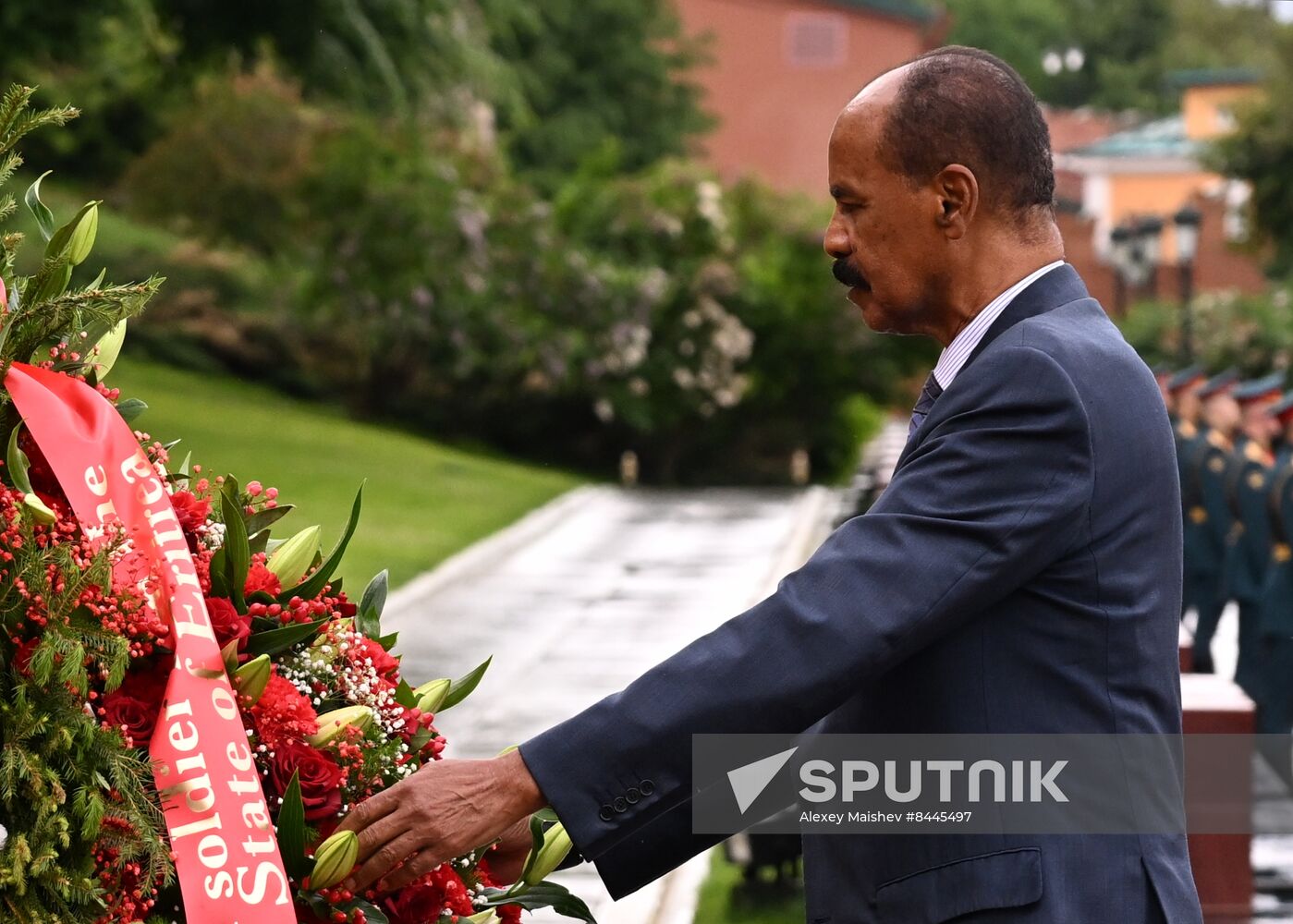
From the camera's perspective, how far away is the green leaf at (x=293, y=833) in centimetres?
214

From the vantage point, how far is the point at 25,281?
223 cm

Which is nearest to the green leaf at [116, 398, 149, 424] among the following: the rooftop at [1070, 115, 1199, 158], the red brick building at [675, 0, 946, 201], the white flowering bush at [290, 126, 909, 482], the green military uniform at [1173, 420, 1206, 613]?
the green military uniform at [1173, 420, 1206, 613]

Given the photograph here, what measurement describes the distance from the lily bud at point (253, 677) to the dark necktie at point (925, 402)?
0.84 m

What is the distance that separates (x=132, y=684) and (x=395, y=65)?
55.0 feet

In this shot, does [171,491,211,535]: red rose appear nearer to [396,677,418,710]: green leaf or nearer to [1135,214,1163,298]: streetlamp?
[396,677,418,710]: green leaf

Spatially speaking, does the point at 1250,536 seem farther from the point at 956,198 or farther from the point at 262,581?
the point at 262,581

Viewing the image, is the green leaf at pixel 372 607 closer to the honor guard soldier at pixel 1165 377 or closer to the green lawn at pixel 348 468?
the green lawn at pixel 348 468

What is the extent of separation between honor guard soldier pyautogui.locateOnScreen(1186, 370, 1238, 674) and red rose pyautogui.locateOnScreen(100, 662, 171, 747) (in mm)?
10215

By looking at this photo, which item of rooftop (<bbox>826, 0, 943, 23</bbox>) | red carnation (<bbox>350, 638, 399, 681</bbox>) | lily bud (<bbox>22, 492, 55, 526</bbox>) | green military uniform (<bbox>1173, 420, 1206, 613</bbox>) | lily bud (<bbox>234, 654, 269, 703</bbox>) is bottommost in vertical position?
green military uniform (<bbox>1173, 420, 1206, 613</bbox>)

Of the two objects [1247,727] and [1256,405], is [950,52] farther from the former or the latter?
[1256,405]

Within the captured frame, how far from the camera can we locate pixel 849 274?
2.27 m

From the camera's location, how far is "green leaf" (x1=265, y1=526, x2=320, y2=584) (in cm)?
235

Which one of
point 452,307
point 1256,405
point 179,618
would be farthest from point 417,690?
point 452,307

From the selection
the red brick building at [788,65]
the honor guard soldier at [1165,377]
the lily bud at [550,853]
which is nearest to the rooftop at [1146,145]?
the red brick building at [788,65]
